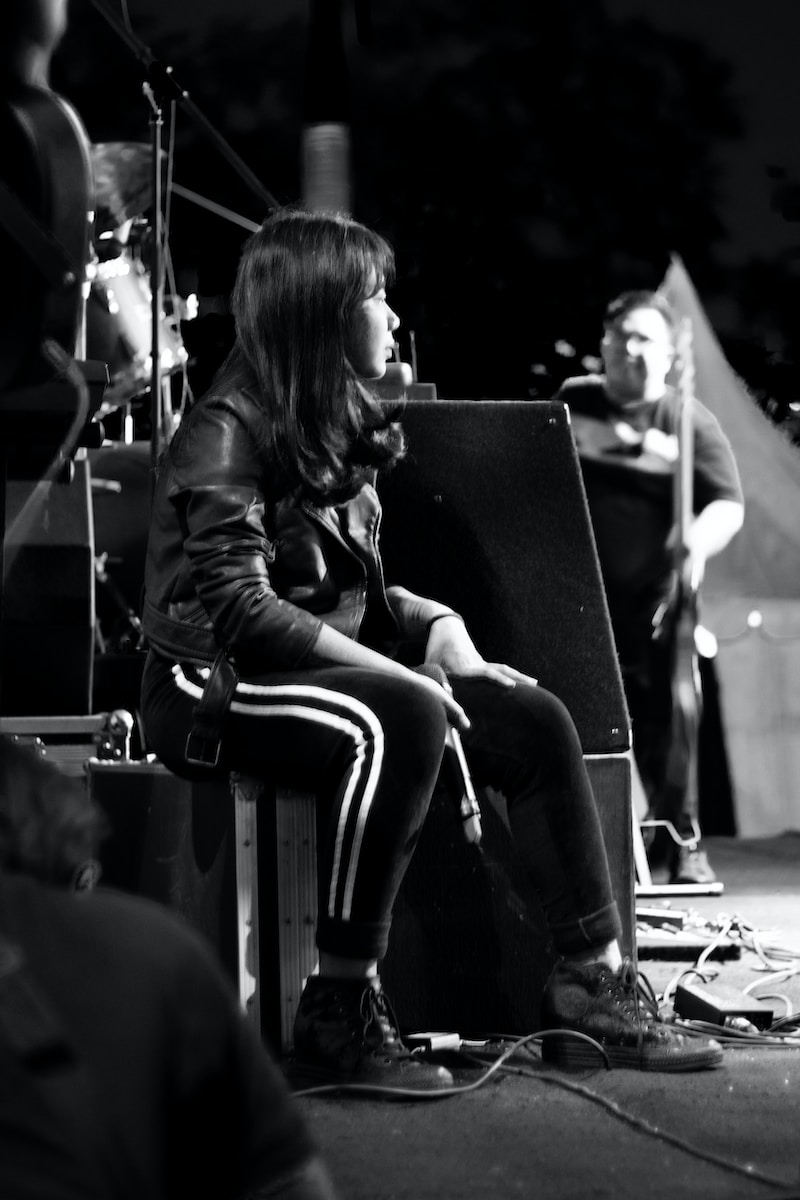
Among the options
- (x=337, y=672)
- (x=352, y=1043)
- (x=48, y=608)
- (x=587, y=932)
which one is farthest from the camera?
(x=48, y=608)

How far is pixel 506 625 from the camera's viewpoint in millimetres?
2807

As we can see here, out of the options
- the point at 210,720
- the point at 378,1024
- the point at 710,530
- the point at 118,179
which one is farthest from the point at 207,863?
the point at 118,179

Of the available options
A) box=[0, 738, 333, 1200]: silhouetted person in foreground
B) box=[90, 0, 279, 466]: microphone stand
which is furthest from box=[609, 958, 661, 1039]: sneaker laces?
box=[90, 0, 279, 466]: microphone stand

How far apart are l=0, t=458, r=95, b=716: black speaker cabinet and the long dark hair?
1.79m

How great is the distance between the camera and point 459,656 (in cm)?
254

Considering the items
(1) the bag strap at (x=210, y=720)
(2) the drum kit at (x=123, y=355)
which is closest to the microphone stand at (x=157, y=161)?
(2) the drum kit at (x=123, y=355)

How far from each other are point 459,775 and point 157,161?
238 centimetres

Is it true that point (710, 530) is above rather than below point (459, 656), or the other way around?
→ above

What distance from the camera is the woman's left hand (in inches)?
98.8

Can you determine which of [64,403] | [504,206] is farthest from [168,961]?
[504,206]

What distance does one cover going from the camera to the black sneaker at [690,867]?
4.45 m

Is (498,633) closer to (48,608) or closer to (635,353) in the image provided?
(48,608)

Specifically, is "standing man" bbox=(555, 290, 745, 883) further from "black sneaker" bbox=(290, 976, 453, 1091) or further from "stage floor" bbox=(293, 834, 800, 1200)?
"black sneaker" bbox=(290, 976, 453, 1091)

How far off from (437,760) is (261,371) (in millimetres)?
722
